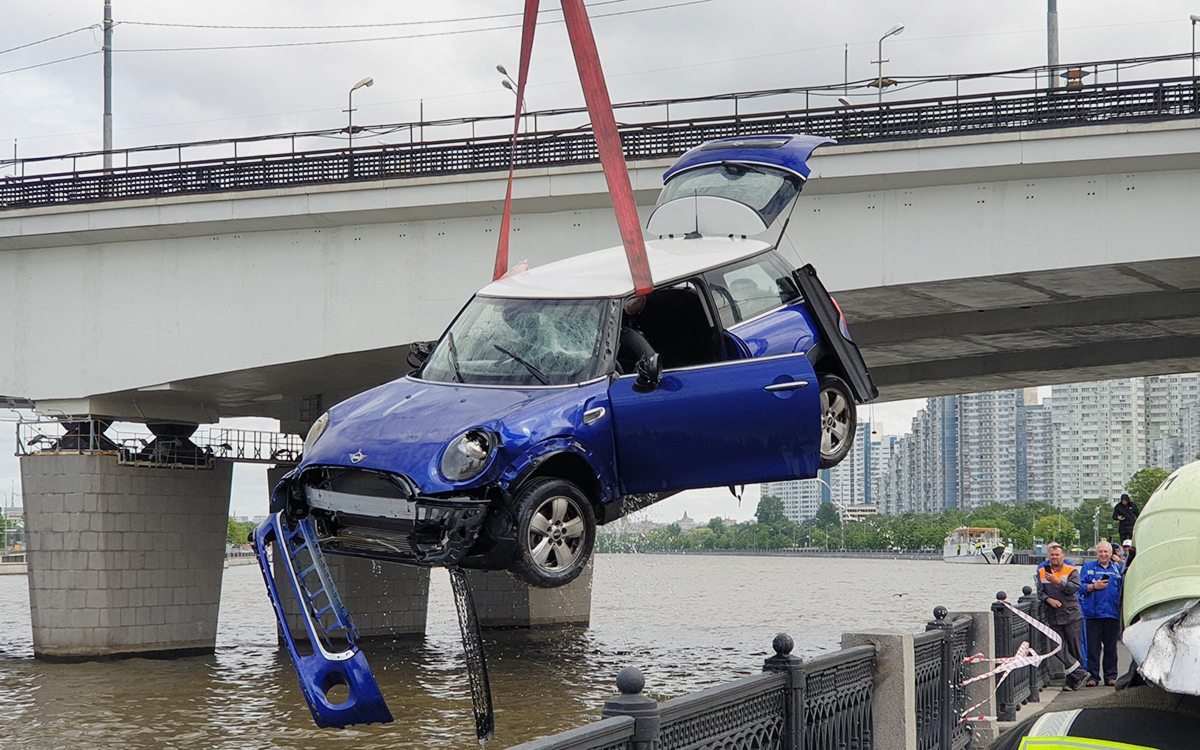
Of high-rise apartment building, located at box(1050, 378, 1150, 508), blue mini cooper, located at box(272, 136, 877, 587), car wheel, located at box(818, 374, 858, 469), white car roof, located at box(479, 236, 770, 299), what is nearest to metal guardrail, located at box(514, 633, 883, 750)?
blue mini cooper, located at box(272, 136, 877, 587)

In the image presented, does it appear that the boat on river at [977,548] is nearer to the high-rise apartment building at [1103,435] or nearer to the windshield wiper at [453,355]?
the high-rise apartment building at [1103,435]

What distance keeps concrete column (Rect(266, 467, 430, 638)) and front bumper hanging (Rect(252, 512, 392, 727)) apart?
26.4 metres

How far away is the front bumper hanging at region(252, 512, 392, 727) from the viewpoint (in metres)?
6.44

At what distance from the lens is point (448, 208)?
882 inches

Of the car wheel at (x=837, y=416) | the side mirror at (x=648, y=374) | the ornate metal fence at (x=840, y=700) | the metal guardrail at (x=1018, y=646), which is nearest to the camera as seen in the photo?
the side mirror at (x=648, y=374)

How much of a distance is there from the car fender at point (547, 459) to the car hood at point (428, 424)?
0.07 meters

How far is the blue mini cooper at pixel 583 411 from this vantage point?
21.7 feet

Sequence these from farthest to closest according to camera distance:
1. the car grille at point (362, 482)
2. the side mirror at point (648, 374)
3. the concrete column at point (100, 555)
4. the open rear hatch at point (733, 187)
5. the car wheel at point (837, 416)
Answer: the concrete column at point (100, 555)
the open rear hatch at point (733, 187)
the car wheel at point (837, 416)
the side mirror at point (648, 374)
the car grille at point (362, 482)

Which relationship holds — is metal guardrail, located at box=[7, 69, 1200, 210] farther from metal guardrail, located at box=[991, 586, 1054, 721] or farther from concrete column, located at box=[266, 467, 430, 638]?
concrete column, located at box=[266, 467, 430, 638]

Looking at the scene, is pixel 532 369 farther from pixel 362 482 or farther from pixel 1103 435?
pixel 1103 435

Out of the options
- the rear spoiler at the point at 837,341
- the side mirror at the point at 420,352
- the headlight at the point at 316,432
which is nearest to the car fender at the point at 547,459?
the headlight at the point at 316,432

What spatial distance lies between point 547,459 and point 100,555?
2490 cm

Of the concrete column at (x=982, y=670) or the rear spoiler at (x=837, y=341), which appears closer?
the rear spoiler at (x=837, y=341)

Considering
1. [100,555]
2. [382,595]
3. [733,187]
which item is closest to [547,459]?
[733,187]
